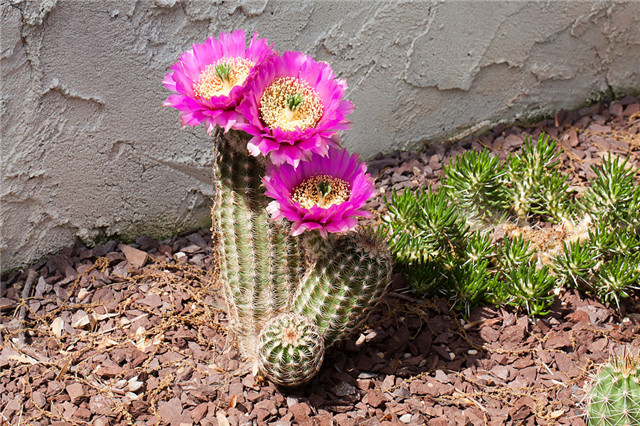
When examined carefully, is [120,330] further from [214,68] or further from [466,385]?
[466,385]

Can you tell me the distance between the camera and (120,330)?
258 centimetres

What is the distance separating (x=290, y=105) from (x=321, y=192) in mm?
265

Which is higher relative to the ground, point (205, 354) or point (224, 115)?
point (224, 115)

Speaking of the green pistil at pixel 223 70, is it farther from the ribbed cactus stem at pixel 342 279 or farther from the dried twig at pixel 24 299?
the dried twig at pixel 24 299

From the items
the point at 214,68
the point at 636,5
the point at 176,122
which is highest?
the point at 214,68

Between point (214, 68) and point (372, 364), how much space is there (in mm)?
1159

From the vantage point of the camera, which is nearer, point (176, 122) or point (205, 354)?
point (205, 354)

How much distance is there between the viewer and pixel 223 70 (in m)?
1.94

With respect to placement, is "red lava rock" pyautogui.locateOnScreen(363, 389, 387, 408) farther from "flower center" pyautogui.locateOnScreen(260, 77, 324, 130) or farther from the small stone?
"flower center" pyautogui.locateOnScreen(260, 77, 324, 130)

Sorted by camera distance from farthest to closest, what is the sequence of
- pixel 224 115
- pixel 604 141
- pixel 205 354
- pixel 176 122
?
pixel 604 141 → pixel 176 122 → pixel 205 354 → pixel 224 115

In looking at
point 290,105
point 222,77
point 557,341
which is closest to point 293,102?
point 290,105

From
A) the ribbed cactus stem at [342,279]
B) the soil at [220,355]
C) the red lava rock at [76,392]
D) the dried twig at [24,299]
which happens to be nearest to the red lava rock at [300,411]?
the soil at [220,355]

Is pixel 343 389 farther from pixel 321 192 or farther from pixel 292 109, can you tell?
pixel 292 109

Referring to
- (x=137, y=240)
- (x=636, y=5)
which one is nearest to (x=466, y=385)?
(x=137, y=240)
